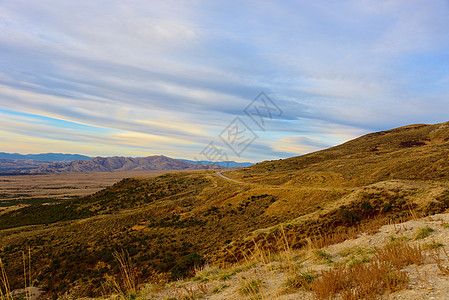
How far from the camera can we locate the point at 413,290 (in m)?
4.63

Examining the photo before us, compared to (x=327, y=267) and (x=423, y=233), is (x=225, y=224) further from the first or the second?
(x=423, y=233)

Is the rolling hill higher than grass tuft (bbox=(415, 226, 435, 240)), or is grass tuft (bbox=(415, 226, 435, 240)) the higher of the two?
grass tuft (bbox=(415, 226, 435, 240))

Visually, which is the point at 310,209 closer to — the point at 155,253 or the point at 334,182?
the point at 334,182

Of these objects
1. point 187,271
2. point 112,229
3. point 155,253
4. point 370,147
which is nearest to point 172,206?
point 112,229

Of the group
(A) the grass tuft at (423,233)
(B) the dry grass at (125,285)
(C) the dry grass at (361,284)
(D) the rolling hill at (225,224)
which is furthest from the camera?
(D) the rolling hill at (225,224)

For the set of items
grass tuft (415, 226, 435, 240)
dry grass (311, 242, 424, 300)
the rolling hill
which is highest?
dry grass (311, 242, 424, 300)

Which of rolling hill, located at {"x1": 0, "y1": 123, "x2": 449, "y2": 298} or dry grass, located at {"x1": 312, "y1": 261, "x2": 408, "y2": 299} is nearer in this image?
dry grass, located at {"x1": 312, "y1": 261, "x2": 408, "y2": 299}

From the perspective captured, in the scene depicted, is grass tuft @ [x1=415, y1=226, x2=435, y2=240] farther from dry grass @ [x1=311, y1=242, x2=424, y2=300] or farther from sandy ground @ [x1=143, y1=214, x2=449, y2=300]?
dry grass @ [x1=311, y1=242, x2=424, y2=300]

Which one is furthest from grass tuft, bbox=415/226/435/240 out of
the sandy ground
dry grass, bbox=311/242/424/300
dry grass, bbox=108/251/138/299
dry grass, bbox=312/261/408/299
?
dry grass, bbox=108/251/138/299

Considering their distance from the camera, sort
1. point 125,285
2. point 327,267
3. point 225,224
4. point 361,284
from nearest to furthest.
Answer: point 361,284 → point 125,285 → point 327,267 → point 225,224

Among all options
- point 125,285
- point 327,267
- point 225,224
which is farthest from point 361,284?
point 225,224

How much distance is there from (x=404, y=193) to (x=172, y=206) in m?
31.8

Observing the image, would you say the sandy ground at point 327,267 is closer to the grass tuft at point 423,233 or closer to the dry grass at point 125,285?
the grass tuft at point 423,233

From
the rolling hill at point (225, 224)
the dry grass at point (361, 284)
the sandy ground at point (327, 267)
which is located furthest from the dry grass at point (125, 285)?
the dry grass at point (361, 284)
